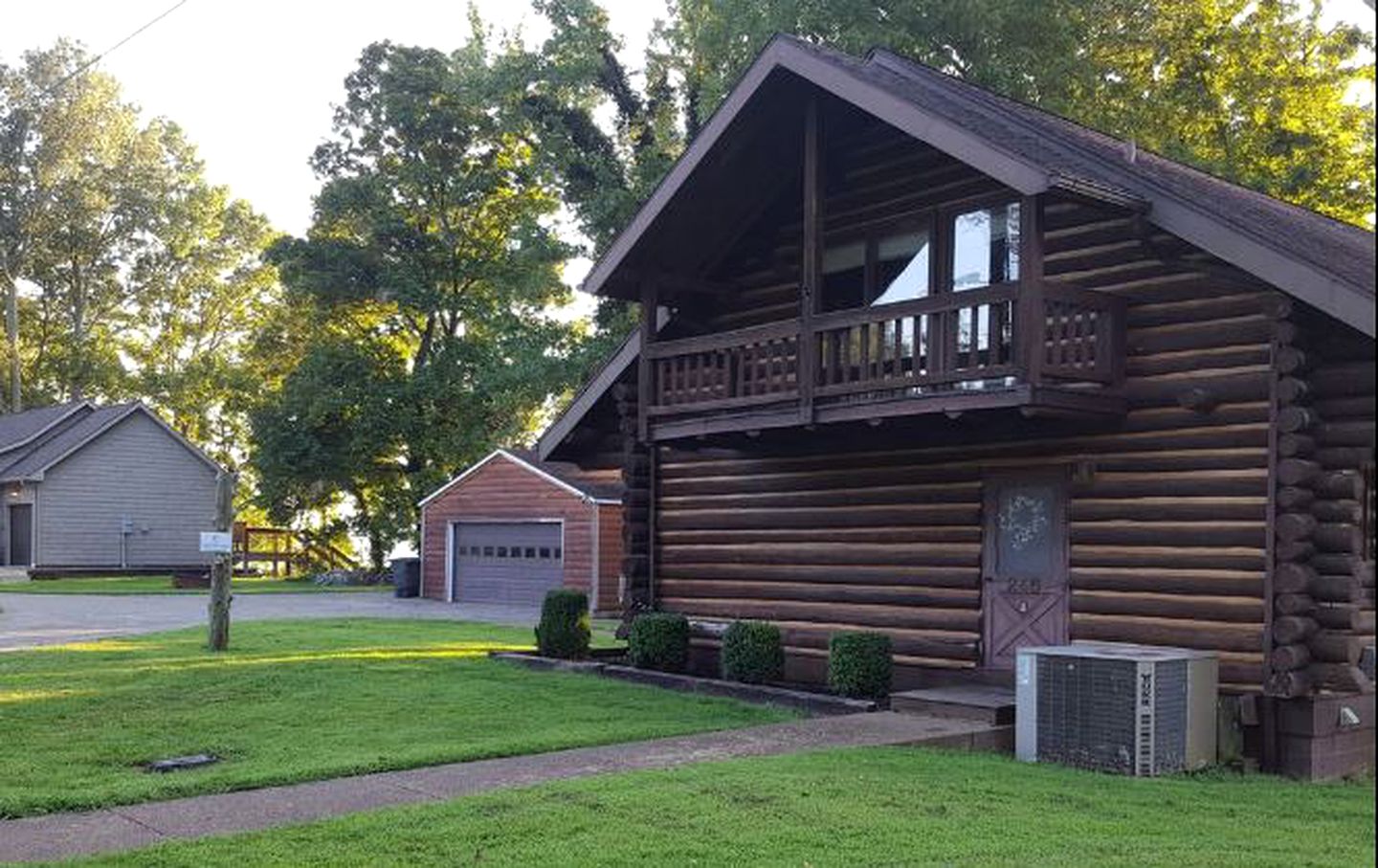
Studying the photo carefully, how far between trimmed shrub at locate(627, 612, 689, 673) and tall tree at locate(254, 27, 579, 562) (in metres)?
29.5

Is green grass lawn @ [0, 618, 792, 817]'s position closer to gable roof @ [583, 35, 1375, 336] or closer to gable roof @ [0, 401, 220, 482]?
gable roof @ [583, 35, 1375, 336]

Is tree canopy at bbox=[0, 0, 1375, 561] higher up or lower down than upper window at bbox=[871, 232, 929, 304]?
higher up

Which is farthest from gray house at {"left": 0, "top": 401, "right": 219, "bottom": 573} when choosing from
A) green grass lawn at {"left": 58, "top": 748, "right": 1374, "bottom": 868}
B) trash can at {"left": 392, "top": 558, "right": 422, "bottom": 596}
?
green grass lawn at {"left": 58, "top": 748, "right": 1374, "bottom": 868}

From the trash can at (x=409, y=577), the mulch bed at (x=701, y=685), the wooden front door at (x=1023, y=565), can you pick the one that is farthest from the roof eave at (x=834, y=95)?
the trash can at (x=409, y=577)

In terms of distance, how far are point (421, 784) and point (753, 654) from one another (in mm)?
6057

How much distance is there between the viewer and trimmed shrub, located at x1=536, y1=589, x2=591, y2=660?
16.7 meters

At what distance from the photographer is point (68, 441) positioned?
45719 mm

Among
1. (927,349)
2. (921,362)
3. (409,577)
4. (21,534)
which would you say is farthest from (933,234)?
(21,534)

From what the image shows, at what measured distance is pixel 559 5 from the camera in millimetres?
35688

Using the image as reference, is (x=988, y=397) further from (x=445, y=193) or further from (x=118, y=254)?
(x=118, y=254)

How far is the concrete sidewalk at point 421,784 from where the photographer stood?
7.58 metres

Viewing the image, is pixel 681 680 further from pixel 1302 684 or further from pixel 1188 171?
pixel 1188 171

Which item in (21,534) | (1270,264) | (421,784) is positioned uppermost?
(1270,264)

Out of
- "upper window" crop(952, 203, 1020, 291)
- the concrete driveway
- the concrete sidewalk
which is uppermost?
"upper window" crop(952, 203, 1020, 291)
